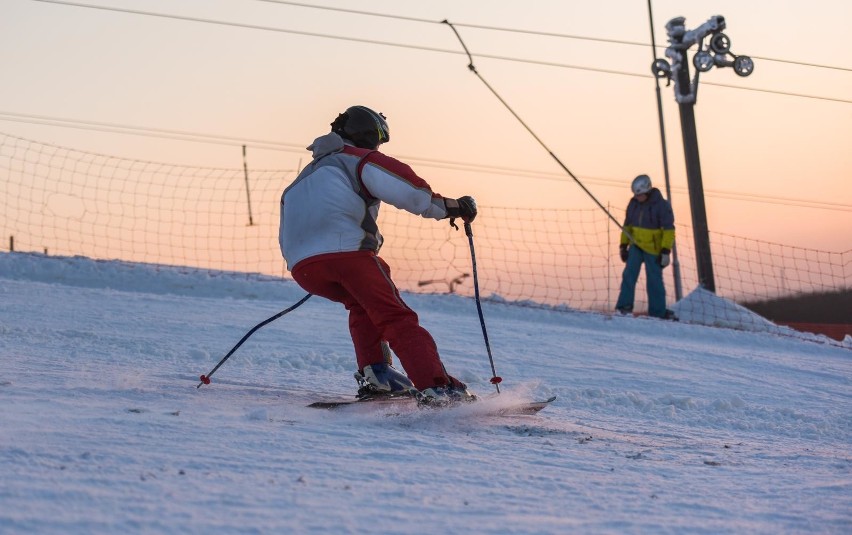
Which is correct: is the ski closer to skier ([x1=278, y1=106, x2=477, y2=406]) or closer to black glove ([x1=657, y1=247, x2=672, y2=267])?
skier ([x1=278, y1=106, x2=477, y2=406])

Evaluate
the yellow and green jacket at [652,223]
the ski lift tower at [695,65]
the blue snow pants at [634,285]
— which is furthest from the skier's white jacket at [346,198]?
the ski lift tower at [695,65]

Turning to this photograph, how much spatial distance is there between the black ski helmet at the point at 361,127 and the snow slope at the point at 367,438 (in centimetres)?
137

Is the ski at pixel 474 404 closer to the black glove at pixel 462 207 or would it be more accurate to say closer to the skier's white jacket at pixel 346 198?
the skier's white jacket at pixel 346 198

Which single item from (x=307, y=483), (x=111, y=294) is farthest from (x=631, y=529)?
(x=111, y=294)

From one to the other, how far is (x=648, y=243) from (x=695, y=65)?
4.89 metres

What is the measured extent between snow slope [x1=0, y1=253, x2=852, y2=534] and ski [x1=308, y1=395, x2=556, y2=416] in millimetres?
49

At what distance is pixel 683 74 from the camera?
1733cm

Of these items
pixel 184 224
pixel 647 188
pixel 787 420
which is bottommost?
pixel 787 420

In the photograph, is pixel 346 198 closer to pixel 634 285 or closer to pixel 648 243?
pixel 648 243

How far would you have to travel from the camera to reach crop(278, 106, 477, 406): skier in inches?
209

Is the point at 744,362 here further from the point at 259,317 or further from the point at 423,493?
the point at 423,493

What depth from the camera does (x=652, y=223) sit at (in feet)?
44.2

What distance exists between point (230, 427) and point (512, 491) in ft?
4.18

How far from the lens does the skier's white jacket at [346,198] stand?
→ 534 centimetres
